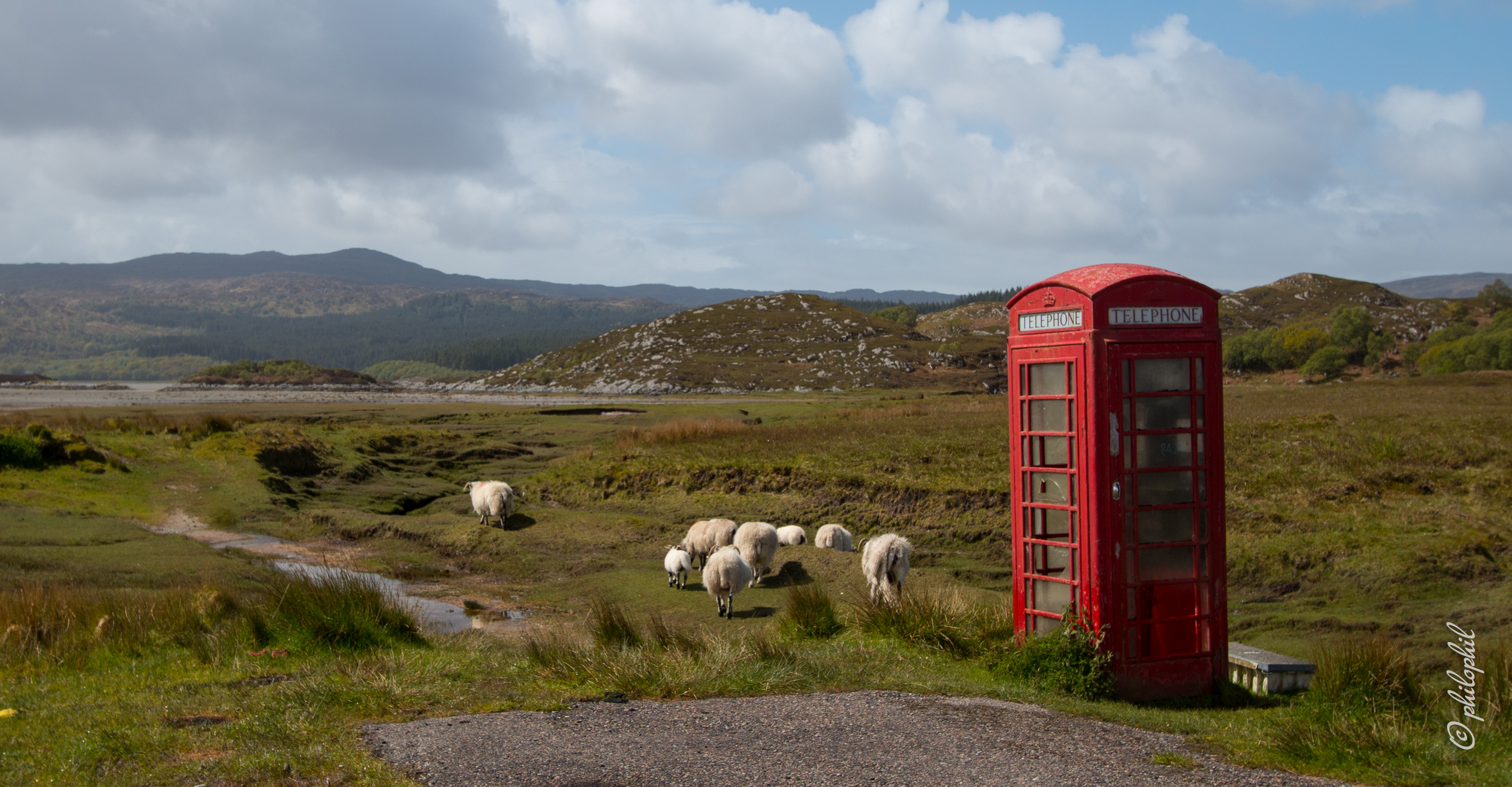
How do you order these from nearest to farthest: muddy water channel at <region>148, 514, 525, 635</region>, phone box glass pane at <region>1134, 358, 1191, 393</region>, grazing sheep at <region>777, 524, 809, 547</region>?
phone box glass pane at <region>1134, 358, 1191, 393</region>
muddy water channel at <region>148, 514, 525, 635</region>
grazing sheep at <region>777, 524, 809, 547</region>

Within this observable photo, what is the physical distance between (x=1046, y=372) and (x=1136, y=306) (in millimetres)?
1077

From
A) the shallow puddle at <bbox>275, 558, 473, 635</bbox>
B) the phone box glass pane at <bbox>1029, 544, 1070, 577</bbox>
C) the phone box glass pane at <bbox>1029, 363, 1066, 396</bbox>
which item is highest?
the phone box glass pane at <bbox>1029, 363, 1066, 396</bbox>

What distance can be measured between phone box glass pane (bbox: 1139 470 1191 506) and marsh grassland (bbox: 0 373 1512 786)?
1595 mm

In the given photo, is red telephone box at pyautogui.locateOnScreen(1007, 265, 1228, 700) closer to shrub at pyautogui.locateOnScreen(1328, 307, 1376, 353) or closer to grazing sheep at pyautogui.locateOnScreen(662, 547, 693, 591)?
grazing sheep at pyautogui.locateOnScreen(662, 547, 693, 591)

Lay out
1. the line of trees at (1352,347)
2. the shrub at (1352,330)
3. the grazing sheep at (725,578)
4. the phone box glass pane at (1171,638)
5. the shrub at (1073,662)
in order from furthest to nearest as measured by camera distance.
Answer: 1. the shrub at (1352,330)
2. the line of trees at (1352,347)
3. the grazing sheep at (725,578)
4. the phone box glass pane at (1171,638)
5. the shrub at (1073,662)

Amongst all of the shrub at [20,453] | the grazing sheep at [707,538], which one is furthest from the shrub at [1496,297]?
the shrub at [20,453]

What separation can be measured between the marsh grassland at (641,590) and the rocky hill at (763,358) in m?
85.6

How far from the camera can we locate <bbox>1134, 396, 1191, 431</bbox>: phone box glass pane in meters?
9.05

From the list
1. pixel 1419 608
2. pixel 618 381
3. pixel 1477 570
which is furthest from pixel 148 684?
pixel 618 381

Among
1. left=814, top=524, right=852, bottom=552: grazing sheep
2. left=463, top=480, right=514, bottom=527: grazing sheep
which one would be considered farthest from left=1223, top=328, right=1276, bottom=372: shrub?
left=463, top=480, right=514, bottom=527: grazing sheep

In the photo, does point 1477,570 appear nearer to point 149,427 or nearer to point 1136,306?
point 1136,306

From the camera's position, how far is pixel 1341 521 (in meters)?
17.3

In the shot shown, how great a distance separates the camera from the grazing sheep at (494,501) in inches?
894

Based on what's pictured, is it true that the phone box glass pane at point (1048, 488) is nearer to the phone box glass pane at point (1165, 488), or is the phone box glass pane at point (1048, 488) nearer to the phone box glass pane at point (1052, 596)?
the phone box glass pane at point (1165, 488)
